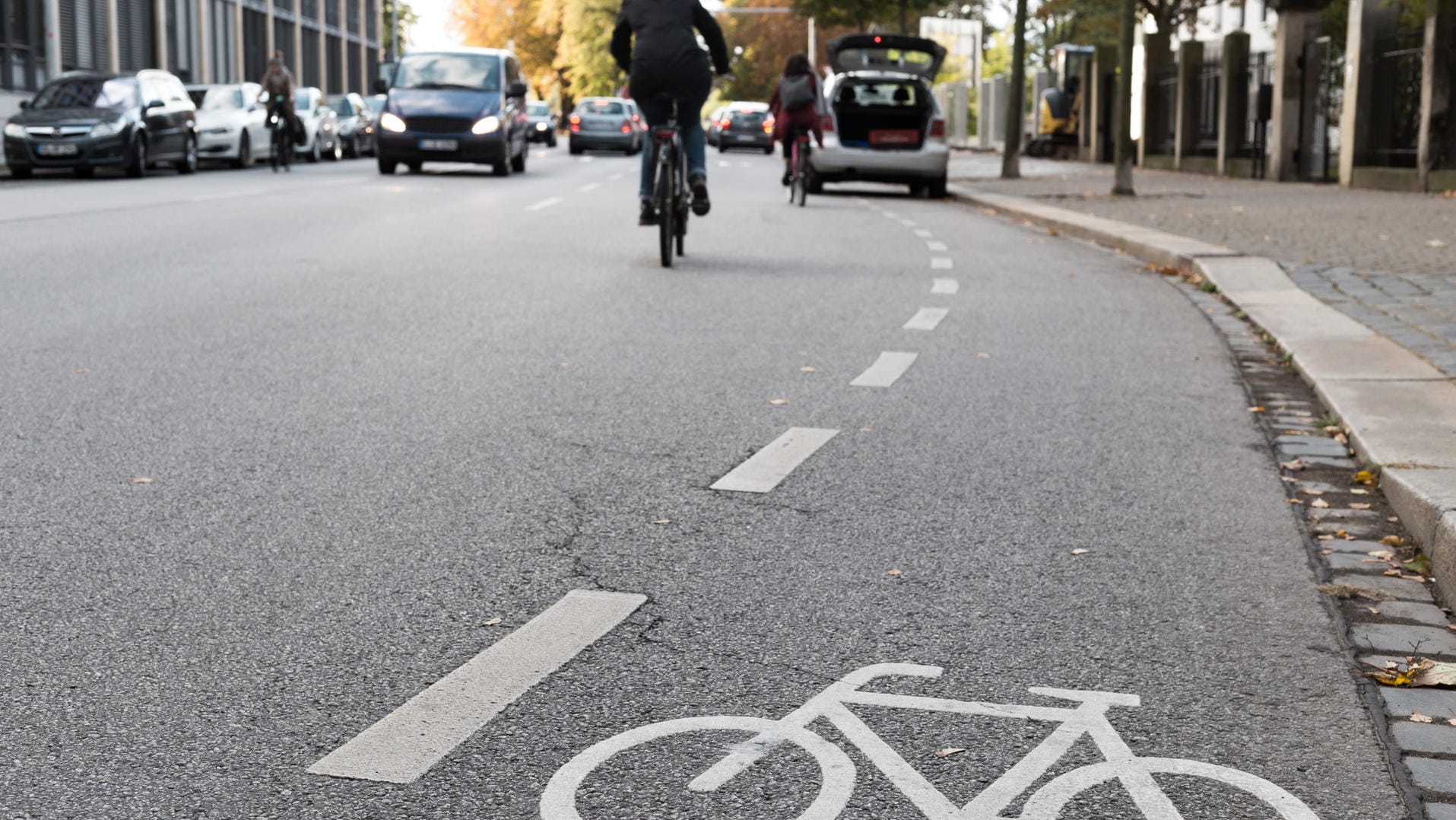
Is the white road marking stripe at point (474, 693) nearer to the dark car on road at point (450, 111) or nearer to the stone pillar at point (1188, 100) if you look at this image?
the dark car on road at point (450, 111)

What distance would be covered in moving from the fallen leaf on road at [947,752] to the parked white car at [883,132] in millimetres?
22913

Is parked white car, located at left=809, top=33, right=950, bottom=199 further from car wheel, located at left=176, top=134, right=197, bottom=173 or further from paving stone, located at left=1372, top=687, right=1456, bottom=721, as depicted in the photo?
paving stone, located at left=1372, top=687, right=1456, bottom=721

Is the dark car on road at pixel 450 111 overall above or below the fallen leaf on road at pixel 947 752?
above

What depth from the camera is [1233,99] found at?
34.7 meters

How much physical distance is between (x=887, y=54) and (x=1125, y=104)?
9630 mm

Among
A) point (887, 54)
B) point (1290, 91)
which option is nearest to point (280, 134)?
point (887, 54)

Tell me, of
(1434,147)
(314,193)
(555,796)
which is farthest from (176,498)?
(1434,147)

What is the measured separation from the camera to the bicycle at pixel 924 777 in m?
3.13

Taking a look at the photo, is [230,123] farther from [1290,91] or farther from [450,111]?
[1290,91]

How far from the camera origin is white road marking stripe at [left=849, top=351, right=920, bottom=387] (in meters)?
7.82

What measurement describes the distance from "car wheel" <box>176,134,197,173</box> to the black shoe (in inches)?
792

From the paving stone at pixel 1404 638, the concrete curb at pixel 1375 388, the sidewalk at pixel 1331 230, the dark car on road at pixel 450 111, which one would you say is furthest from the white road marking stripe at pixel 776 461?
the dark car on road at pixel 450 111

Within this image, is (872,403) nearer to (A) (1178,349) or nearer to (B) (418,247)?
(A) (1178,349)

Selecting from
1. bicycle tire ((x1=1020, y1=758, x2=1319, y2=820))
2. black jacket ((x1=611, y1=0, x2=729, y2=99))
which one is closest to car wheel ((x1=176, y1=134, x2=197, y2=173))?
black jacket ((x1=611, y1=0, x2=729, y2=99))
